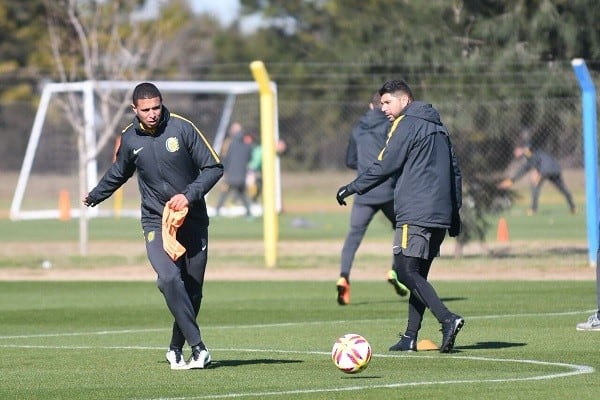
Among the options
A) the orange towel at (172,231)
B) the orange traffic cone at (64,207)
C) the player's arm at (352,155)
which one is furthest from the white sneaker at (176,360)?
the orange traffic cone at (64,207)

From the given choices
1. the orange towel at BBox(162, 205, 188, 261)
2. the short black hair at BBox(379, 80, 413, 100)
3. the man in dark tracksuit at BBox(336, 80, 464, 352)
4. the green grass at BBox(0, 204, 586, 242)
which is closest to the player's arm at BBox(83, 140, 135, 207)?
the orange towel at BBox(162, 205, 188, 261)

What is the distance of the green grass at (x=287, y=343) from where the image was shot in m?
9.48

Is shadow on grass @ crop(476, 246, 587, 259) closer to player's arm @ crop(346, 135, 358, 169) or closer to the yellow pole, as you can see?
the yellow pole

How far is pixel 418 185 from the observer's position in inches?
449

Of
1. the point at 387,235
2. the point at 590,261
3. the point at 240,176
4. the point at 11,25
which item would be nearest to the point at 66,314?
the point at 590,261

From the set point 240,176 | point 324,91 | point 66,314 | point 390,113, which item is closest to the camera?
point 390,113

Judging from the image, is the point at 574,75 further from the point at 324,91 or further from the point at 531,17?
the point at 324,91

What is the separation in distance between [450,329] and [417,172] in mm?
1222

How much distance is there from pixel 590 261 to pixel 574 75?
2857 mm

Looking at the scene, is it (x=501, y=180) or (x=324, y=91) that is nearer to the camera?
(x=501, y=180)

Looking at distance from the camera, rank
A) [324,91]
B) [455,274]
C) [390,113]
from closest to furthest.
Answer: [390,113] < [455,274] < [324,91]

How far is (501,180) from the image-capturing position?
22.8 m

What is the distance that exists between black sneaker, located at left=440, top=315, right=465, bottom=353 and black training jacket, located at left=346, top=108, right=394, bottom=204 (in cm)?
495

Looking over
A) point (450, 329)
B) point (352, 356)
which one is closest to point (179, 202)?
point (352, 356)
